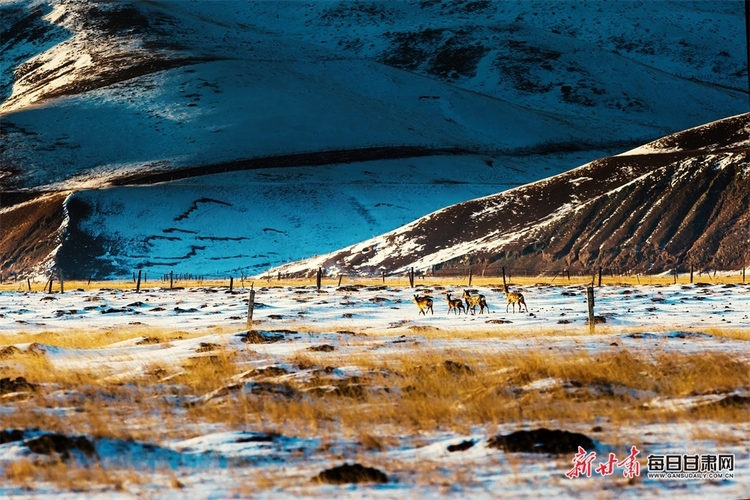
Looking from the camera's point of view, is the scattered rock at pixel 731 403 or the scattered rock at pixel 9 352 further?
the scattered rock at pixel 9 352

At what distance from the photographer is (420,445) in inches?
390

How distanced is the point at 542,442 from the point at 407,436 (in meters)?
1.48

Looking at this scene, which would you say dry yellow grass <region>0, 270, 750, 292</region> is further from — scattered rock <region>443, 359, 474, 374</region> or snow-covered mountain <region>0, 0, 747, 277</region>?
scattered rock <region>443, 359, 474, 374</region>

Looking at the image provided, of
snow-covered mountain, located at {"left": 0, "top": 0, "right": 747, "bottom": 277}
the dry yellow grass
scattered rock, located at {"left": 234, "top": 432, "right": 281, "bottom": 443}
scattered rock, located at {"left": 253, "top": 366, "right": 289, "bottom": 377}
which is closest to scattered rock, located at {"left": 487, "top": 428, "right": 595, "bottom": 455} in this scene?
scattered rock, located at {"left": 234, "top": 432, "right": 281, "bottom": 443}

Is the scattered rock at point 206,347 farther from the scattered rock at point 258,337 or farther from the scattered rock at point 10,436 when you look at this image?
the scattered rock at point 10,436

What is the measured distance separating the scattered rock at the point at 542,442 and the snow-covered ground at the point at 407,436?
0.55ft

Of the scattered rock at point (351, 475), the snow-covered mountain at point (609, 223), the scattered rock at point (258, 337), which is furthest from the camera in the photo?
the snow-covered mountain at point (609, 223)

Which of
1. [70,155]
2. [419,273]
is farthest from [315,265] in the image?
[70,155]

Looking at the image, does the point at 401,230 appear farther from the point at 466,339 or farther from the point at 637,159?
the point at 466,339

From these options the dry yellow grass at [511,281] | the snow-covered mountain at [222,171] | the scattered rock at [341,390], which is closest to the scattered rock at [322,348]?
the scattered rock at [341,390]

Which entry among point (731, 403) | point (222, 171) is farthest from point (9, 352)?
point (222, 171)

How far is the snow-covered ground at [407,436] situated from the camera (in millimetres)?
8258

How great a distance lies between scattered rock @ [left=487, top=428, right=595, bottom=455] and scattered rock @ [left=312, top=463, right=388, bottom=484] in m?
1.52

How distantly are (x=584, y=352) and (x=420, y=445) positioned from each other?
777 centimetres
